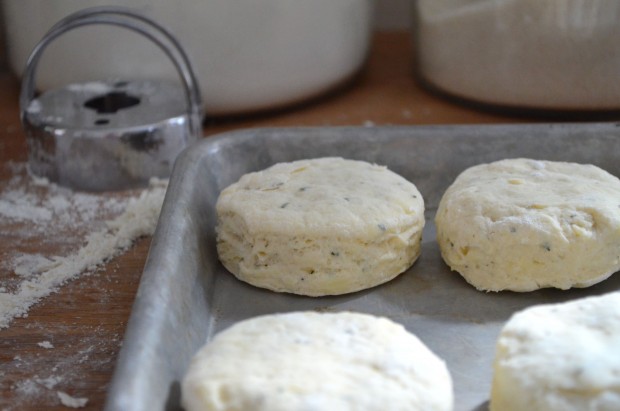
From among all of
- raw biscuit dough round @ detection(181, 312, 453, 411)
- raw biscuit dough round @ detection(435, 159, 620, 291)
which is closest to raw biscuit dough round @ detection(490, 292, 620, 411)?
raw biscuit dough round @ detection(181, 312, 453, 411)

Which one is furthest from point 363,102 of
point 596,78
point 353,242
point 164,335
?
point 164,335

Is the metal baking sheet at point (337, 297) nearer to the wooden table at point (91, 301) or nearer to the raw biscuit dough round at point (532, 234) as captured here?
the raw biscuit dough round at point (532, 234)

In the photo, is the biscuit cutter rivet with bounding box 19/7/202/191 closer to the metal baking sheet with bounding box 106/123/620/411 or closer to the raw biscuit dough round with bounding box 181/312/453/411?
the metal baking sheet with bounding box 106/123/620/411

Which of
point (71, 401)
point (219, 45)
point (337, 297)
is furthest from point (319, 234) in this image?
point (219, 45)

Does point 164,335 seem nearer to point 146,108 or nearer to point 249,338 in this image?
point 249,338

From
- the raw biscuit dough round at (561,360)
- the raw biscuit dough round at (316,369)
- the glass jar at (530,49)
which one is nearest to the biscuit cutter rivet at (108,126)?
the glass jar at (530,49)

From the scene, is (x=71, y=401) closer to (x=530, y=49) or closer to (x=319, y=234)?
(x=319, y=234)
